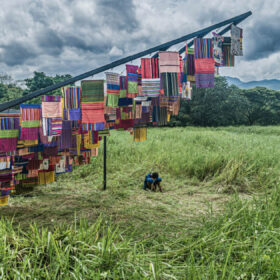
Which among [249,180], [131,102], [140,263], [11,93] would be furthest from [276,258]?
[11,93]

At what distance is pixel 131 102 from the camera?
2.35m

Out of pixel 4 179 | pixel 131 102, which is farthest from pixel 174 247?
pixel 4 179

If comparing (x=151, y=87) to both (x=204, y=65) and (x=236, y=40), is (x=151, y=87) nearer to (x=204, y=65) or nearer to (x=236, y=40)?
(x=204, y=65)

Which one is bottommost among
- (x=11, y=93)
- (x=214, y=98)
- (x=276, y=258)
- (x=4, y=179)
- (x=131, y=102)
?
(x=276, y=258)

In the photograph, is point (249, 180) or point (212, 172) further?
point (212, 172)

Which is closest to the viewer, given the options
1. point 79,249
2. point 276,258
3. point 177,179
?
point 276,258

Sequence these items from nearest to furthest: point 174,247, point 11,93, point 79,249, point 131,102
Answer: point 79,249, point 174,247, point 131,102, point 11,93

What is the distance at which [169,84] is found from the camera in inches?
80.6

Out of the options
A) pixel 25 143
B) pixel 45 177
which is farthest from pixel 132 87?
pixel 45 177

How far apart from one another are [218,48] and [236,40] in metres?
0.25

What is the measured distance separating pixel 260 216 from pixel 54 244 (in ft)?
6.13

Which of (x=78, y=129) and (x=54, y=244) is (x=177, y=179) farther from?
(x=54, y=244)

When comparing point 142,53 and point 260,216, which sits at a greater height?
point 142,53

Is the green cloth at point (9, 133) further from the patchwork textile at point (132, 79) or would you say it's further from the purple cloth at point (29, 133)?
the patchwork textile at point (132, 79)
